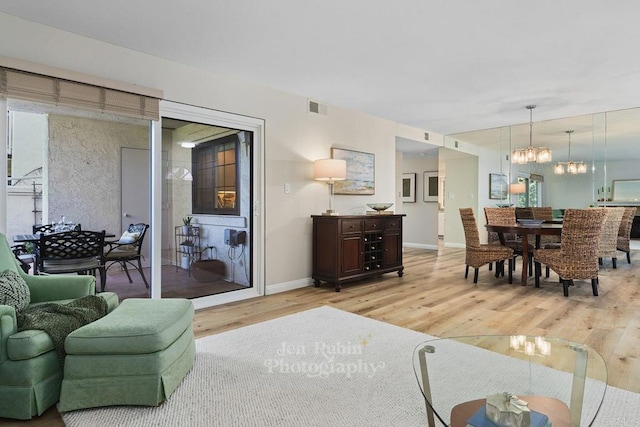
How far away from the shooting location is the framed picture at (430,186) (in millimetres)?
8344

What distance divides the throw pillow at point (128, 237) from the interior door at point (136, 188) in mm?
143

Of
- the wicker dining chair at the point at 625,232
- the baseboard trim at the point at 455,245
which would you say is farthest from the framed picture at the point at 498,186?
the wicker dining chair at the point at 625,232

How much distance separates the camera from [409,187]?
8797 mm

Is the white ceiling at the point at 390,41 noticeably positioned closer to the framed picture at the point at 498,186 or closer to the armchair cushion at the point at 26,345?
the armchair cushion at the point at 26,345

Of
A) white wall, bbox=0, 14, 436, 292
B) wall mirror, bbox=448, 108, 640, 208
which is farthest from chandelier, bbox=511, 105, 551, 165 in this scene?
white wall, bbox=0, 14, 436, 292

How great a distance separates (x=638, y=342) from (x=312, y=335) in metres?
2.48

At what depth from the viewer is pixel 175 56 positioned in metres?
3.34

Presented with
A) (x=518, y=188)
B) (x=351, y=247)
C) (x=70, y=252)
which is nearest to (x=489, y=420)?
(x=351, y=247)

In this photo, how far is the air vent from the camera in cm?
468

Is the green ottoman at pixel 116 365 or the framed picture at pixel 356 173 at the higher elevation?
the framed picture at pixel 356 173

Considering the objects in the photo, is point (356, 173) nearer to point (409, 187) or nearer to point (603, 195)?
point (409, 187)

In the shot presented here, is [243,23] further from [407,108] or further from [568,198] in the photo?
[568,198]

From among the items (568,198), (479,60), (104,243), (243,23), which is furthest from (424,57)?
(568,198)

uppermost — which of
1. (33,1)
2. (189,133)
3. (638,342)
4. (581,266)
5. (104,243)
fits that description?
(33,1)
